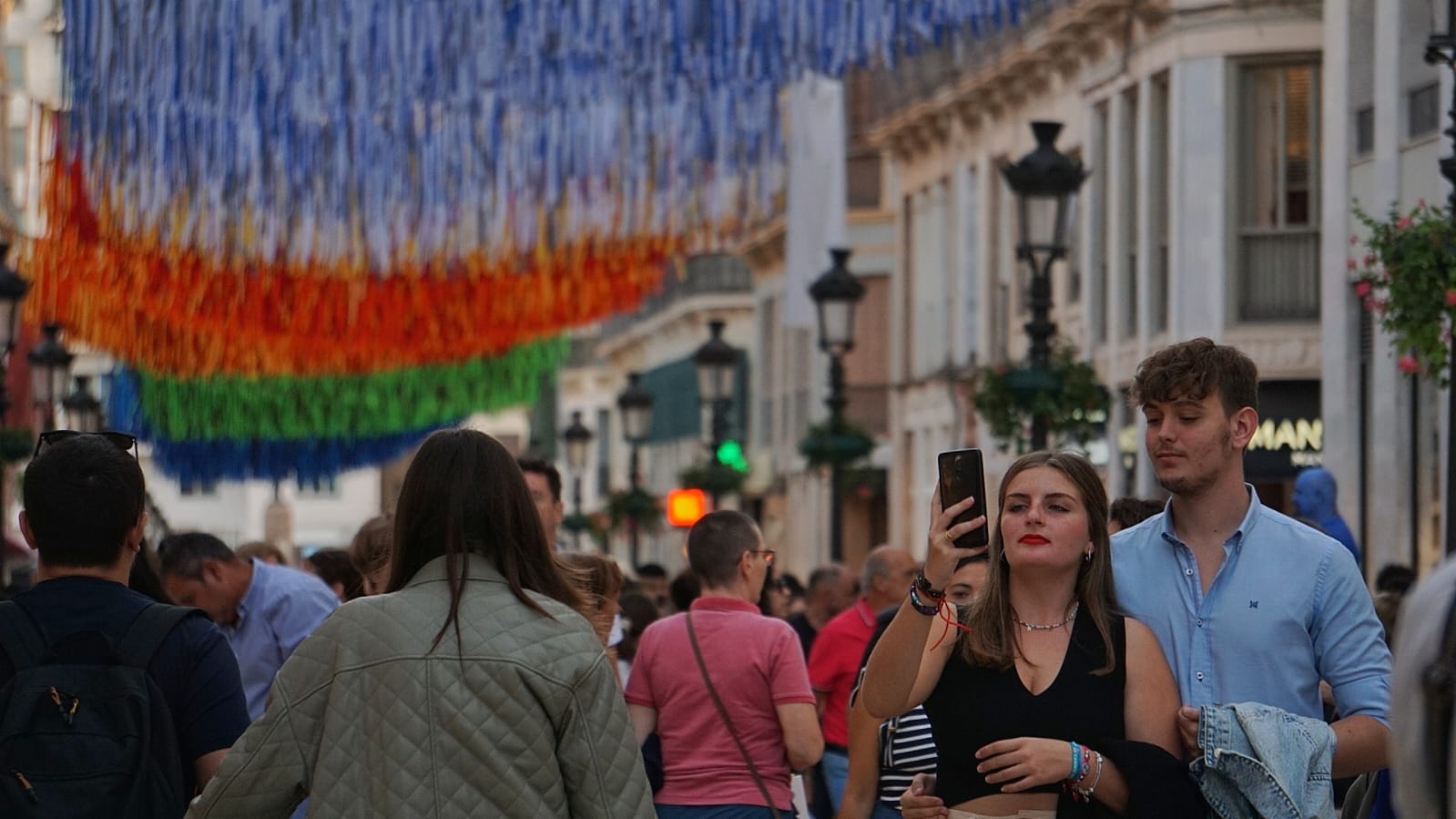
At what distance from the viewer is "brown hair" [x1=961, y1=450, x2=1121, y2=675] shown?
583cm

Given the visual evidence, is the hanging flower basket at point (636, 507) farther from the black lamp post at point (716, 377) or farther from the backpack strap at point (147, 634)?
the backpack strap at point (147, 634)

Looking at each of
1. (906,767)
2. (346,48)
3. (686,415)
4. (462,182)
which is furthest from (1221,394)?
(686,415)

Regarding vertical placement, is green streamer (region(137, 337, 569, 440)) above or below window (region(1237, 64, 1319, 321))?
below

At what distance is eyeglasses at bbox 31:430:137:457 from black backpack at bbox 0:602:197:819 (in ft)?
1.45

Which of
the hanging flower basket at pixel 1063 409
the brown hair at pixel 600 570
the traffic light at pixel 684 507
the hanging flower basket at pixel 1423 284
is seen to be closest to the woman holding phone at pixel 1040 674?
the brown hair at pixel 600 570

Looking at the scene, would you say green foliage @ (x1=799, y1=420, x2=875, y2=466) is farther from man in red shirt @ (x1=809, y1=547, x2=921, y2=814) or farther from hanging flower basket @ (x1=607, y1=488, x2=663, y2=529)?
hanging flower basket @ (x1=607, y1=488, x2=663, y2=529)

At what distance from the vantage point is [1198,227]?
29.4 meters

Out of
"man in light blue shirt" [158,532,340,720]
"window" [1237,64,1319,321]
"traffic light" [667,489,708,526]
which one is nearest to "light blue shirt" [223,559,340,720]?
"man in light blue shirt" [158,532,340,720]

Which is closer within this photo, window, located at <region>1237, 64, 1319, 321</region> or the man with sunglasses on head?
the man with sunglasses on head

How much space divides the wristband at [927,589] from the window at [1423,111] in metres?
17.9

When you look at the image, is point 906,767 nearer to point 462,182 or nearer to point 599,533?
point 462,182

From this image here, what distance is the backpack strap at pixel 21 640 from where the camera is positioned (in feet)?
19.1

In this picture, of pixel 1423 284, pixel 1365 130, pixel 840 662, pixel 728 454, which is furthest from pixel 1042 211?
pixel 728 454

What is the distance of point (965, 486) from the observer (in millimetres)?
5738
